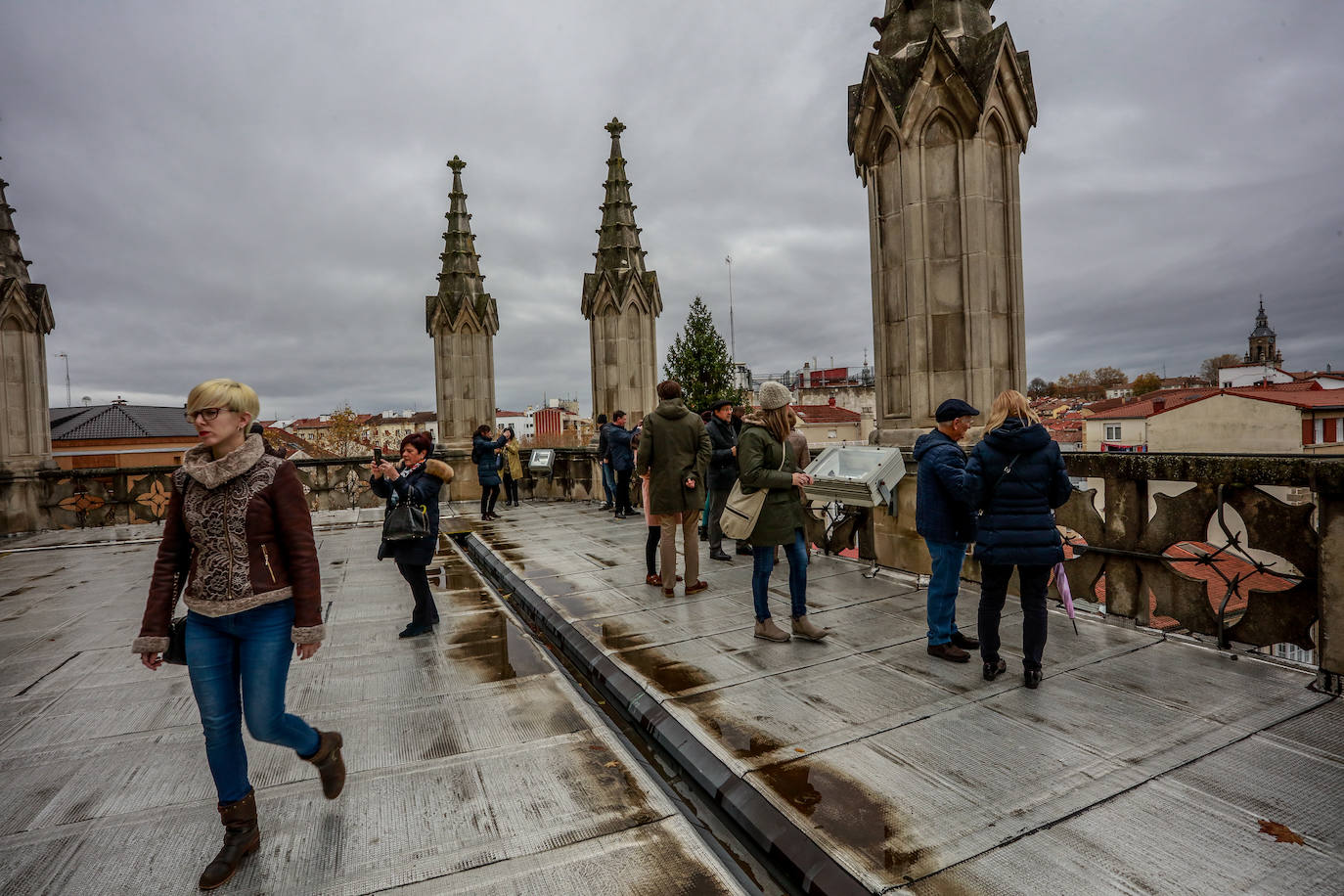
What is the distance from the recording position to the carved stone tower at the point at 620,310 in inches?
603

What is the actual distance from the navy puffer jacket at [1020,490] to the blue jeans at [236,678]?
12.0ft

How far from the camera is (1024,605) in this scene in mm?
4188

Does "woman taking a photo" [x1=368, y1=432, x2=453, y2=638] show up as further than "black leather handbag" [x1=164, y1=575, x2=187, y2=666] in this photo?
Yes

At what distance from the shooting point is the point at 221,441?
2.73 meters

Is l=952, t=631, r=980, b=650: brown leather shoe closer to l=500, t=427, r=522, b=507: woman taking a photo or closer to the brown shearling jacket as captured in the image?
the brown shearling jacket

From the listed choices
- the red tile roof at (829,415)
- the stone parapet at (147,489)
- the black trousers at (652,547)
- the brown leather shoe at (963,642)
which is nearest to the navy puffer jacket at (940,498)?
the brown leather shoe at (963,642)

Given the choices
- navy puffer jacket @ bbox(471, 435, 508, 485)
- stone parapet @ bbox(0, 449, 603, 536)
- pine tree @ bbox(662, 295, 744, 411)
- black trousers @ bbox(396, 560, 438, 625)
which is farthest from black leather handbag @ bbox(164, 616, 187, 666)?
pine tree @ bbox(662, 295, 744, 411)

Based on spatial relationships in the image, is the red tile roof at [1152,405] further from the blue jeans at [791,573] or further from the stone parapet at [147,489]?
the blue jeans at [791,573]

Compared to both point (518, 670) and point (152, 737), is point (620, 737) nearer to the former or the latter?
point (518, 670)

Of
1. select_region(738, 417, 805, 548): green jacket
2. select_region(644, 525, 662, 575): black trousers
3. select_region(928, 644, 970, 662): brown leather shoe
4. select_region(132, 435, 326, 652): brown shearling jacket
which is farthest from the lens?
select_region(644, 525, 662, 575): black trousers

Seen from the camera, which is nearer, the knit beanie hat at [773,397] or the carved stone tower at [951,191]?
the knit beanie hat at [773,397]

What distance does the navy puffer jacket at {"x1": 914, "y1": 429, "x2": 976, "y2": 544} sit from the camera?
4.42 metres

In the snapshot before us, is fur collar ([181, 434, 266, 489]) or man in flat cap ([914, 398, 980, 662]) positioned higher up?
fur collar ([181, 434, 266, 489])

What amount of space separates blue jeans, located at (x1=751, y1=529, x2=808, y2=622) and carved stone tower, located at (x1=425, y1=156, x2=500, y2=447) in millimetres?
12655
